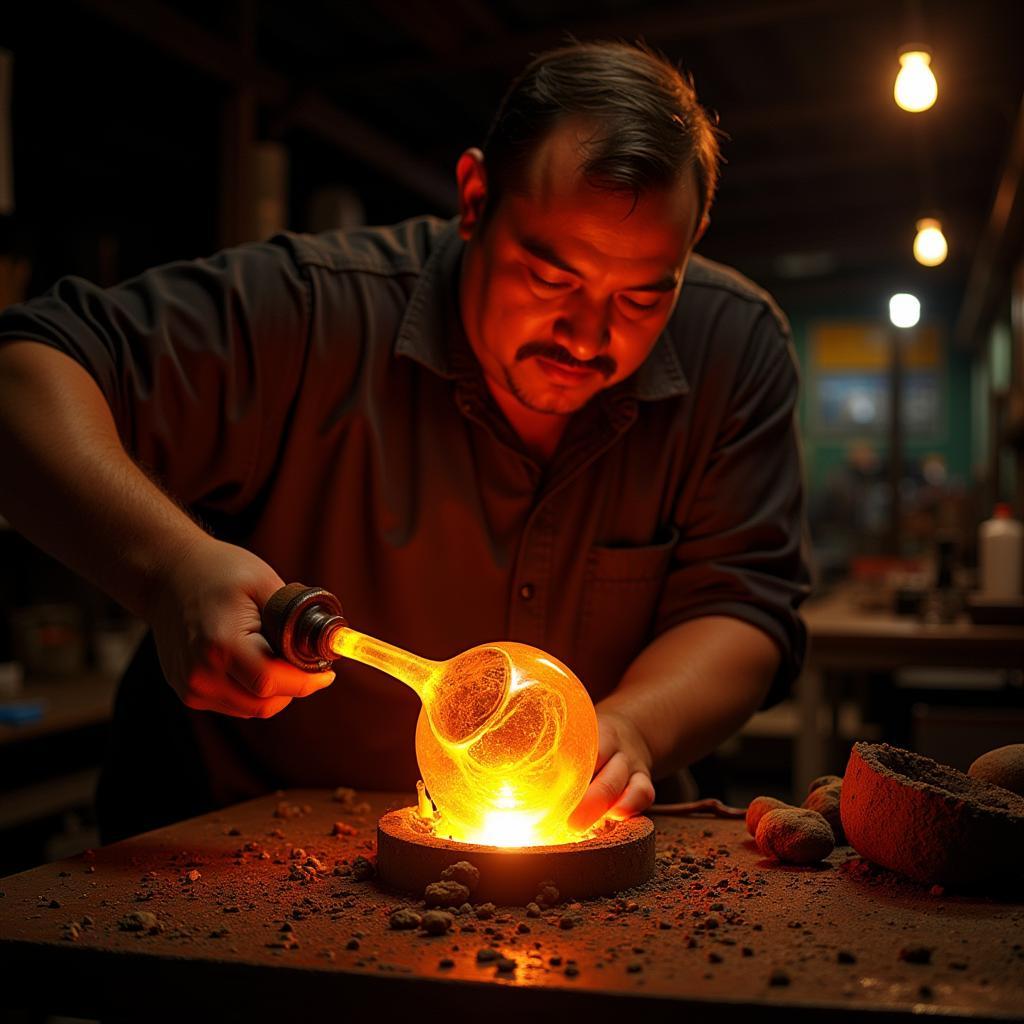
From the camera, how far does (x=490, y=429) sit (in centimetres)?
206

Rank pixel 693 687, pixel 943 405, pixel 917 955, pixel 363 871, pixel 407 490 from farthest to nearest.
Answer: pixel 943 405 < pixel 407 490 < pixel 693 687 < pixel 363 871 < pixel 917 955

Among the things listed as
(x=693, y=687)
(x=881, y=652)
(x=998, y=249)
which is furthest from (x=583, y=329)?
(x=998, y=249)

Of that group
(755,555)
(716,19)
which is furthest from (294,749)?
(716,19)

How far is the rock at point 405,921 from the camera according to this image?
1.21m

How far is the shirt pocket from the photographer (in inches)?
82.4

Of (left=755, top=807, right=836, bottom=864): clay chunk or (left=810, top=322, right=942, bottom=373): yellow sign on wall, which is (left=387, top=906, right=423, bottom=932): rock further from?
(left=810, top=322, right=942, bottom=373): yellow sign on wall

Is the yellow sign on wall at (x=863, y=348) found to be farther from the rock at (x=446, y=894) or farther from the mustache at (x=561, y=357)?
the rock at (x=446, y=894)

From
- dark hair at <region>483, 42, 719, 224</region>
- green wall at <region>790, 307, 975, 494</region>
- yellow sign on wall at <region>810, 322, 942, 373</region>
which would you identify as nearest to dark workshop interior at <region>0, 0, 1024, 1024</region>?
dark hair at <region>483, 42, 719, 224</region>

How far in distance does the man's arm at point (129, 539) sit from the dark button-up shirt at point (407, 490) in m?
0.25

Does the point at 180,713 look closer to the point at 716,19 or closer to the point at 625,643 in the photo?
the point at 625,643

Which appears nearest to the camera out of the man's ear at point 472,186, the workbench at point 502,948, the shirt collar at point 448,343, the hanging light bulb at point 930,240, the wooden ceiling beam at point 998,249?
the workbench at point 502,948

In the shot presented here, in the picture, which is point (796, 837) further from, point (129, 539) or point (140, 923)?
point (129, 539)

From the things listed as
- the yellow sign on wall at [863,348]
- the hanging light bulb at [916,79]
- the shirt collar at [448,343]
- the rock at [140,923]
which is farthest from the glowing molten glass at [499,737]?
the yellow sign on wall at [863,348]

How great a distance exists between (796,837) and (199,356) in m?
1.17
